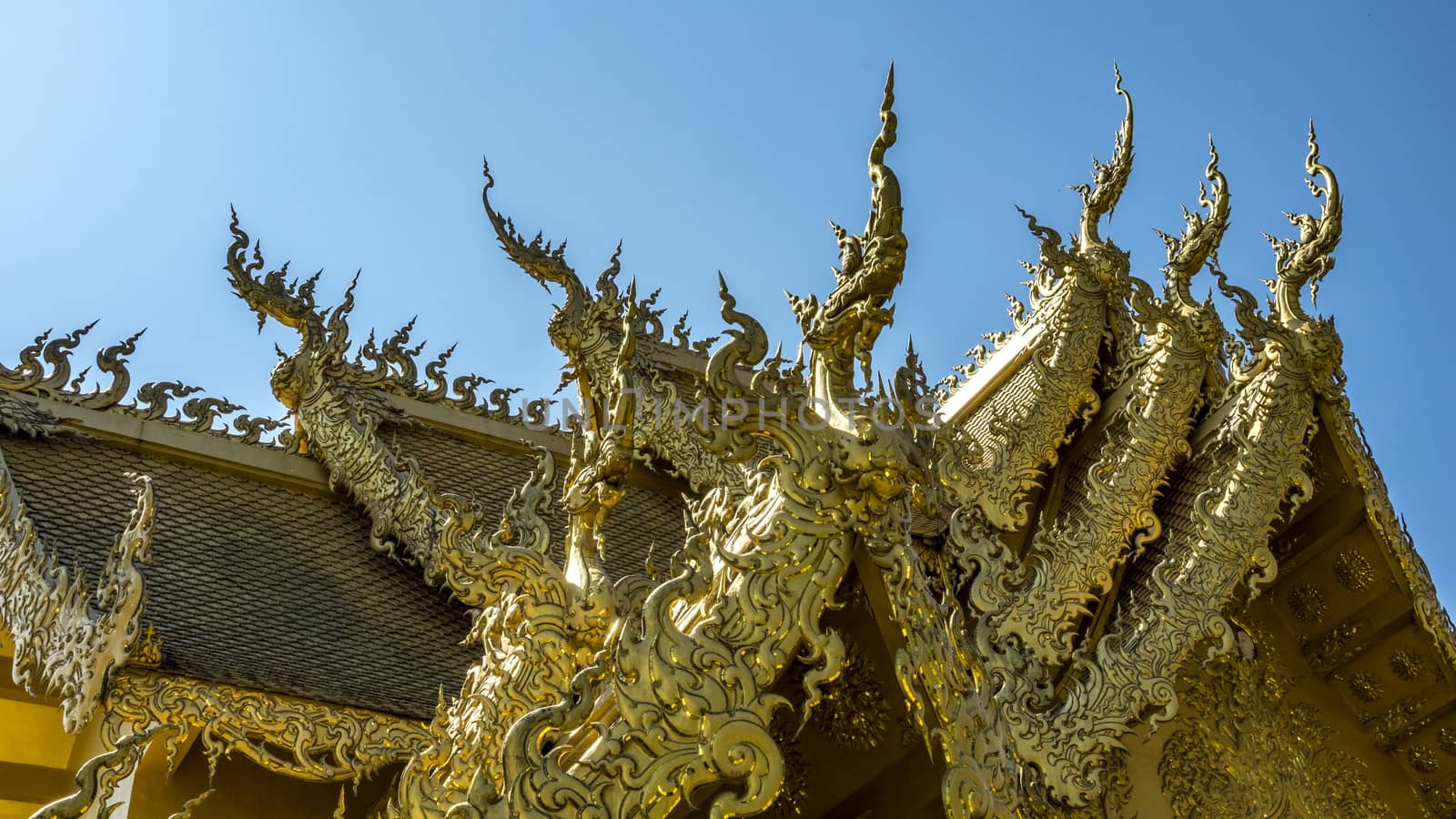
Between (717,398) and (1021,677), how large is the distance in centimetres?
156

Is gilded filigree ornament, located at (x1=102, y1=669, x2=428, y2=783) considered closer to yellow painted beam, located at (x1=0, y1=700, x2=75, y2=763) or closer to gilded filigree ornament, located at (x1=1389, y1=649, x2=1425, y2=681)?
yellow painted beam, located at (x1=0, y1=700, x2=75, y2=763)

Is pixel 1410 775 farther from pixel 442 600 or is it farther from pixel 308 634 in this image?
pixel 308 634

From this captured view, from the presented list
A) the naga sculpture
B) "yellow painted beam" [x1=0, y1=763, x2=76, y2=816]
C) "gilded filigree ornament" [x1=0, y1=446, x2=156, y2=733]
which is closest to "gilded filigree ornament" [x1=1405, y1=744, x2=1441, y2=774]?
the naga sculpture

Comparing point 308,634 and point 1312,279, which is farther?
point 1312,279

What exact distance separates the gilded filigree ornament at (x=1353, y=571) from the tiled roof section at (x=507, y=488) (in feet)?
8.61

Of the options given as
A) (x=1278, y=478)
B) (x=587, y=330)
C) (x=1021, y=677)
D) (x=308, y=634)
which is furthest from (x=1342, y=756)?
(x=308, y=634)

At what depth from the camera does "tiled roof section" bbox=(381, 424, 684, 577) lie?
22.7 feet

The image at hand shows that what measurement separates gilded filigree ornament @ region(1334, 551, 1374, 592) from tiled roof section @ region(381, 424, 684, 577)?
2.62m

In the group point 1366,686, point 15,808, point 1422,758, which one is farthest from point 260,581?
point 1422,758

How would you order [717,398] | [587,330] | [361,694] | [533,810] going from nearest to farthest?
1. [533,810]
2. [717,398]
3. [361,694]
4. [587,330]

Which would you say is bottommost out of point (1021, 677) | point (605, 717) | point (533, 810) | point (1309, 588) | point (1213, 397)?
point (533, 810)

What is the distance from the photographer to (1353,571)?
6.27m

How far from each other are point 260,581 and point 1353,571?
13.4 feet

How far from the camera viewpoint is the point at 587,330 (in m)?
6.99
